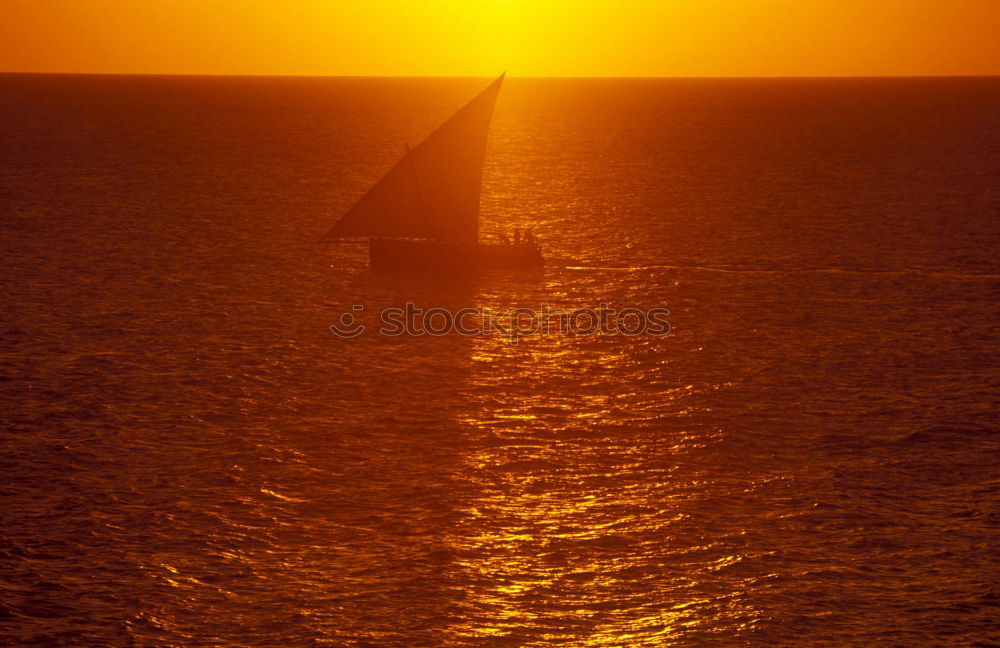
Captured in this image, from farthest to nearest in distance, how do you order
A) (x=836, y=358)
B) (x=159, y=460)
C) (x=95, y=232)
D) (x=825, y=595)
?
(x=95, y=232) → (x=836, y=358) → (x=159, y=460) → (x=825, y=595)

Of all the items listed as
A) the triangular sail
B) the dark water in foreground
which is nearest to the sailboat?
the triangular sail

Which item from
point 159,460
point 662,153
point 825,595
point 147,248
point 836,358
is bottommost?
point 825,595

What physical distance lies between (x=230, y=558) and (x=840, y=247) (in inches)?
2454

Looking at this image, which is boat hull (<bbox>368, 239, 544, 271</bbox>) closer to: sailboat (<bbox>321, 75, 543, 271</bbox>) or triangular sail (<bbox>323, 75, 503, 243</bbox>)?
sailboat (<bbox>321, 75, 543, 271</bbox>)

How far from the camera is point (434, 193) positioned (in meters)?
74.6

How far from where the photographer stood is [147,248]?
83.5 m

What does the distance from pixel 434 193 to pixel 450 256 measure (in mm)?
3900

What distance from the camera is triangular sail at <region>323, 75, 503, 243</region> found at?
73938 mm

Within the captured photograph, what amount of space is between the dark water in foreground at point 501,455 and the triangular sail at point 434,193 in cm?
367

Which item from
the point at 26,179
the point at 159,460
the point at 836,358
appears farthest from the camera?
the point at 26,179

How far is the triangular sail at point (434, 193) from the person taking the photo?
73.9 meters

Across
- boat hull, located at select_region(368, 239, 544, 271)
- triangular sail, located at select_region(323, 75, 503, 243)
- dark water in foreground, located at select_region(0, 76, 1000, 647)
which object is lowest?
dark water in foreground, located at select_region(0, 76, 1000, 647)

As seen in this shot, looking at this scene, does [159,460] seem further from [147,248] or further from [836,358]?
[147,248]

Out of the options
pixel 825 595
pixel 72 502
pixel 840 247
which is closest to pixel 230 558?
pixel 72 502
